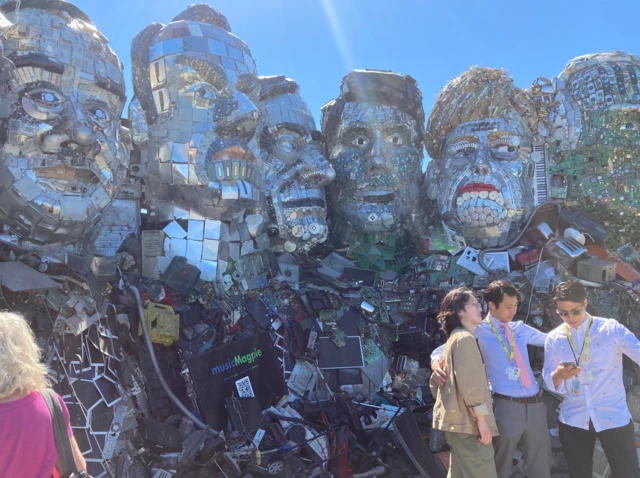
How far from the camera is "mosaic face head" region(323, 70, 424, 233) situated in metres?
6.24

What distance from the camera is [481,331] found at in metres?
3.07

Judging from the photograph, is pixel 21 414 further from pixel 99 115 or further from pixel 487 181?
pixel 487 181

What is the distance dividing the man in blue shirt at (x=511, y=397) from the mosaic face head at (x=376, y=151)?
3.22 meters

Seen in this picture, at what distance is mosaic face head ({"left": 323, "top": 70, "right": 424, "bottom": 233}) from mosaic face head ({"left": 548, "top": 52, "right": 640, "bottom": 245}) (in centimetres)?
162

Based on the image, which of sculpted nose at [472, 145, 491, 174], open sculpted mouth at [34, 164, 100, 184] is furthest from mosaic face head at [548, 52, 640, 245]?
open sculpted mouth at [34, 164, 100, 184]

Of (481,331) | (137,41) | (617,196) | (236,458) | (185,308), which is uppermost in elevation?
(137,41)

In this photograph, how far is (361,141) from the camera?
6418mm

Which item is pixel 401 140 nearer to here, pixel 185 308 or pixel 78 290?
pixel 185 308

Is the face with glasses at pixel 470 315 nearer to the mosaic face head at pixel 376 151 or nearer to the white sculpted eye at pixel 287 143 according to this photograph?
the mosaic face head at pixel 376 151

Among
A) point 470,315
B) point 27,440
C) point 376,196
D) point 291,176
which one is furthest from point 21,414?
point 376,196

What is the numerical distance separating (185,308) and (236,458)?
1.56 meters

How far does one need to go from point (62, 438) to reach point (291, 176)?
4.18 m

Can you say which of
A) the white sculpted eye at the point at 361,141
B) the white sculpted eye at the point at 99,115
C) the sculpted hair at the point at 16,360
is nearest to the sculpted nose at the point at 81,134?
the white sculpted eye at the point at 99,115

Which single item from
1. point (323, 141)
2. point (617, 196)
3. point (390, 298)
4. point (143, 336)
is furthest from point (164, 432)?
point (617, 196)
